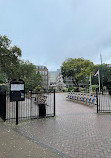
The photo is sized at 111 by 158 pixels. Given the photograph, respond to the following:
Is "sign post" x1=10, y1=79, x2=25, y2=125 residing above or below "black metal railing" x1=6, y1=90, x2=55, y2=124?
above

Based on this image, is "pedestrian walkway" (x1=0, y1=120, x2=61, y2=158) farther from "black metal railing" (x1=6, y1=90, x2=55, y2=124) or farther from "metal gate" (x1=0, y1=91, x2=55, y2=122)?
"metal gate" (x1=0, y1=91, x2=55, y2=122)

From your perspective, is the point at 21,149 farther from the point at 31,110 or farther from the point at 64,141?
the point at 31,110

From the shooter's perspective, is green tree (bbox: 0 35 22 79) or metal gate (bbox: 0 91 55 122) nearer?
metal gate (bbox: 0 91 55 122)

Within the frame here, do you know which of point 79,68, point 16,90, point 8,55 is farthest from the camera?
point 79,68

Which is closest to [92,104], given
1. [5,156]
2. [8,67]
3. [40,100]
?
[40,100]

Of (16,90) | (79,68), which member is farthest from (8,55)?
(79,68)

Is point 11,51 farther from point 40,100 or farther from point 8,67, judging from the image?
point 40,100

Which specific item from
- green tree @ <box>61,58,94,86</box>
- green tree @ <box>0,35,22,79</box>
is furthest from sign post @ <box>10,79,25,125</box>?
green tree @ <box>61,58,94,86</box>

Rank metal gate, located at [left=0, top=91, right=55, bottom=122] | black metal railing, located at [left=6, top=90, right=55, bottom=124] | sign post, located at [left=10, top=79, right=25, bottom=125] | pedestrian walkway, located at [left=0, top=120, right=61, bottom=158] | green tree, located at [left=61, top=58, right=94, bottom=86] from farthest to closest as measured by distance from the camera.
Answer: green tree, located at [left=61, top=58, right=94, bottom=86]
black metal railing, located at [left=6, top=90, right=55, bottom=124]
metal gate, located at [left=0, top=91, right=55, bottom=122]
sign post, located at [left=10, top=79, right=25, bottom=125]
pedestrian walkway, located at [left=0, top=120, right=61, bottom=158]

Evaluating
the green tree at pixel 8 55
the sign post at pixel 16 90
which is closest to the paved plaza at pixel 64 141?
the sign post at pixel 16 90

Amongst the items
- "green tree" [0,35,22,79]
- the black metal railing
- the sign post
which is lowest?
the black metal railing

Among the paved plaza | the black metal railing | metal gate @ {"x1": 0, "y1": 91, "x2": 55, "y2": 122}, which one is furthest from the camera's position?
the black metal railing

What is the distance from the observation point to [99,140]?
3.64 meters

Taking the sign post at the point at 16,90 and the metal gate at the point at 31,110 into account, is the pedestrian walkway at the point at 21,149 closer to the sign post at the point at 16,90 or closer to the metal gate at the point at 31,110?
the sign post at the point at 16,90
